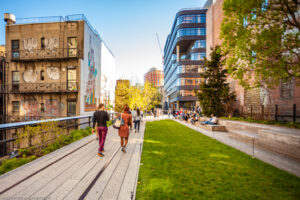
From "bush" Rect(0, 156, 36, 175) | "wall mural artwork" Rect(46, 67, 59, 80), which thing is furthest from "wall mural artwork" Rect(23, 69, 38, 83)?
"bush" Rect(0, 156, 36, 175)

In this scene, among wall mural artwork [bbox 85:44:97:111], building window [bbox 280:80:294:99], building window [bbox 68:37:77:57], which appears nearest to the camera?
building window [bbox 280:80:294:99]

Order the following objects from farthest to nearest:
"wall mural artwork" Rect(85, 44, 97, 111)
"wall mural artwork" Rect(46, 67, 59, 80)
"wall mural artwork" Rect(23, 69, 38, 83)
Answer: "wall mural artwork" Rect(85, 44, 97, 111), "wall mural artwork" Rect(23, 69, 38, 83), "wall mural artwork" Rect(46, 67, 59, 80)

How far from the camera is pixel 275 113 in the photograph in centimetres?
1120

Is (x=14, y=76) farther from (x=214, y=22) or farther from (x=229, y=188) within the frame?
(x=214, y=22)

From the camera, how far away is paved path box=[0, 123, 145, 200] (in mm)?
3186

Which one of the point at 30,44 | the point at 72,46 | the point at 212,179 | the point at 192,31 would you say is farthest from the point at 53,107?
the point at 192,31

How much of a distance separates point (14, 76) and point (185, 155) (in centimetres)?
2386

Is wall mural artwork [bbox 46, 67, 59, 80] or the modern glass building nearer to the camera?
wall mural artwork [bbox 46, 67, 59, 80]

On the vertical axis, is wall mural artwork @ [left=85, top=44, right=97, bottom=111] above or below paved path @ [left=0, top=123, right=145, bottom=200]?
above

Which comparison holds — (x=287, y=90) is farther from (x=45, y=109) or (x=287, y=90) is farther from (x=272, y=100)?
(x=45, y=109)

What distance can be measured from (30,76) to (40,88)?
7.75 ft

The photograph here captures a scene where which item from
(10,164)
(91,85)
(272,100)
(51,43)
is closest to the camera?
(10,164)

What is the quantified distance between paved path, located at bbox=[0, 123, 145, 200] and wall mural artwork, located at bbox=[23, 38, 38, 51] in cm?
1934

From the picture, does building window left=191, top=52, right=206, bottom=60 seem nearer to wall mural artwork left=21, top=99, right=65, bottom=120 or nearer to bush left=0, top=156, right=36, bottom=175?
wall mural artwork left=21, top=99, right=65, bottom=120
